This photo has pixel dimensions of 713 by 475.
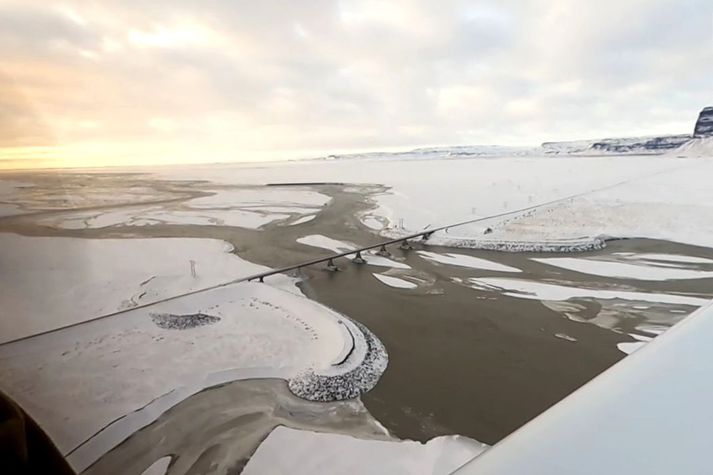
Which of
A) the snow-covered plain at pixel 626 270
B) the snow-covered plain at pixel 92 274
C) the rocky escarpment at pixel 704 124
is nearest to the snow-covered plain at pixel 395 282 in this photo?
the snow-covered plain at pixel 92 274

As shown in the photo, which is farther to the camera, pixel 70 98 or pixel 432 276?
pixel 432 276

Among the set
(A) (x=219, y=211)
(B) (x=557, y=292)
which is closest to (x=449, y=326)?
(B) (x=557, y=292)

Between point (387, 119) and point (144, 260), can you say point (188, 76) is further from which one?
point (387, 119)

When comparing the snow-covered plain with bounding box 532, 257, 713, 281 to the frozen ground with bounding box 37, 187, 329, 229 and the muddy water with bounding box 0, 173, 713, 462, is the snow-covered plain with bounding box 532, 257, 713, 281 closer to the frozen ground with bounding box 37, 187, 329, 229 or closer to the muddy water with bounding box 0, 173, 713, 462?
the muddy water with bounding box 0, 173, 713, 462

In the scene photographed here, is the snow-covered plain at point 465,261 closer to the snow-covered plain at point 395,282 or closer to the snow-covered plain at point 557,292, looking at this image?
the snow-covered plain at point 557,292

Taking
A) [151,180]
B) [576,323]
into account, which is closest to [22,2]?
[151,180]

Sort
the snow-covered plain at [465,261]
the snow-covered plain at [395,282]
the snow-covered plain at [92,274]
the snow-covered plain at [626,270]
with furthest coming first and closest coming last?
1. the snow-covered plain at [465,261]
2. the snow-covered plain at [626,270]
3. the snow-covered plain at [395,282]
4. the snow-covered plain at [92,274]

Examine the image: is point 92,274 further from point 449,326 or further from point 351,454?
point 449,326
